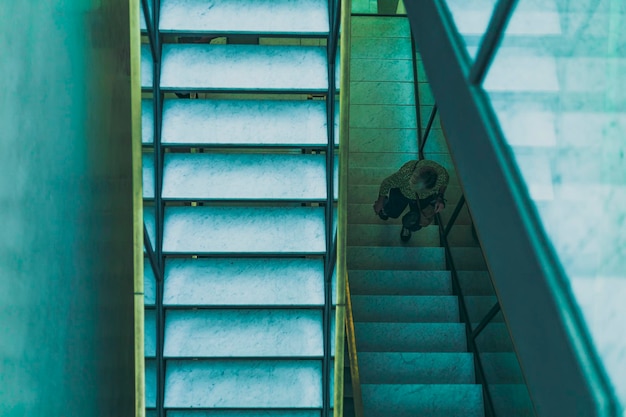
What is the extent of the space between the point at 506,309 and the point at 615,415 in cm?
45

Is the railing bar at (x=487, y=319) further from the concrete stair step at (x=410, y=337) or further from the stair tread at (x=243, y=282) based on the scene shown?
the stair tread at (x=243, y=282)

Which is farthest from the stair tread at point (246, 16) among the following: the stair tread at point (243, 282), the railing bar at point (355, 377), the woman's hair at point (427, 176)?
the woman's hair at point (427, 176)

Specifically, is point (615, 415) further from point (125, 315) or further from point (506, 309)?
point (125, 315)

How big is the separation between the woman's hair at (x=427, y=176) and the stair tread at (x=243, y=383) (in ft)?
5.99

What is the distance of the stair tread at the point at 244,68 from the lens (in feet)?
14.4

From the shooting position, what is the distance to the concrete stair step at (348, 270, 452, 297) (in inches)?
267

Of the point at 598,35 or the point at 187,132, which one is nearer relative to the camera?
the point at 598,35

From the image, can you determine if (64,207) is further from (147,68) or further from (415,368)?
(415,368)

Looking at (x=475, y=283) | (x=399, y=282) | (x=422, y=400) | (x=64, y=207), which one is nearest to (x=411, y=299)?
(x=399, y=282)

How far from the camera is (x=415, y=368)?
6.21m

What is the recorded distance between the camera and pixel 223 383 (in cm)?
496

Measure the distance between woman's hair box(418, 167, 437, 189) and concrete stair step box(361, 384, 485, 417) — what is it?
1.57m

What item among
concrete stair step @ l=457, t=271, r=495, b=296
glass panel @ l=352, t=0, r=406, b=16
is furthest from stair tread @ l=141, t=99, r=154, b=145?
glass panel @ l=352, t=0, r=406, b=16

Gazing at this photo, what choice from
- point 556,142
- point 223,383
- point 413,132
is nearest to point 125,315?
point 556,142
